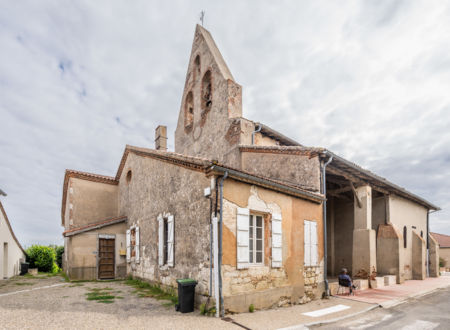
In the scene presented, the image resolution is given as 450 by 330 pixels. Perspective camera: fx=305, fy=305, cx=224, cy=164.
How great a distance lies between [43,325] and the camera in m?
5.87

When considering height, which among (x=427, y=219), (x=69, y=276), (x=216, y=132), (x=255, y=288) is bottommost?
(x=69, y=276)

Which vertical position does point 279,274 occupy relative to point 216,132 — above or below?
below

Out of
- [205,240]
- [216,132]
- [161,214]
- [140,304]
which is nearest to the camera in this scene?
[205,240]

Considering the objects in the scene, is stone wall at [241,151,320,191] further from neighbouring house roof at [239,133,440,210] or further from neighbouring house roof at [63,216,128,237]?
neighbouring house roof at [63,216,128,237]

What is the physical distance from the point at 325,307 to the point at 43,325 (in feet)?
21.6

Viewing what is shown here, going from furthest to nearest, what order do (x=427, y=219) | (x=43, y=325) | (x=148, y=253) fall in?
(x=427, y=219)
(x=148, y=253)
(x=43, y=325)

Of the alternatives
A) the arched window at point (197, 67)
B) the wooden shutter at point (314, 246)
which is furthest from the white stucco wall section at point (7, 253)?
the wooden shutter at point (314, 246)

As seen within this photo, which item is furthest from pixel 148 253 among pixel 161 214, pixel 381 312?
pixel 381 312

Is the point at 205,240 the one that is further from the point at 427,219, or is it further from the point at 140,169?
the point at 427,219

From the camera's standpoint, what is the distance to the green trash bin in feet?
22.4

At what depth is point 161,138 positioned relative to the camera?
17.5 m

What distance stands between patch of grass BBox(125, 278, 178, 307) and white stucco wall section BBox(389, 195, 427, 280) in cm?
1046

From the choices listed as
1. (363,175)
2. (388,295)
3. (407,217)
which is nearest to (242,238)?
(388,295)

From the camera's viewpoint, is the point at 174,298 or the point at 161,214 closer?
the point at 174,298
